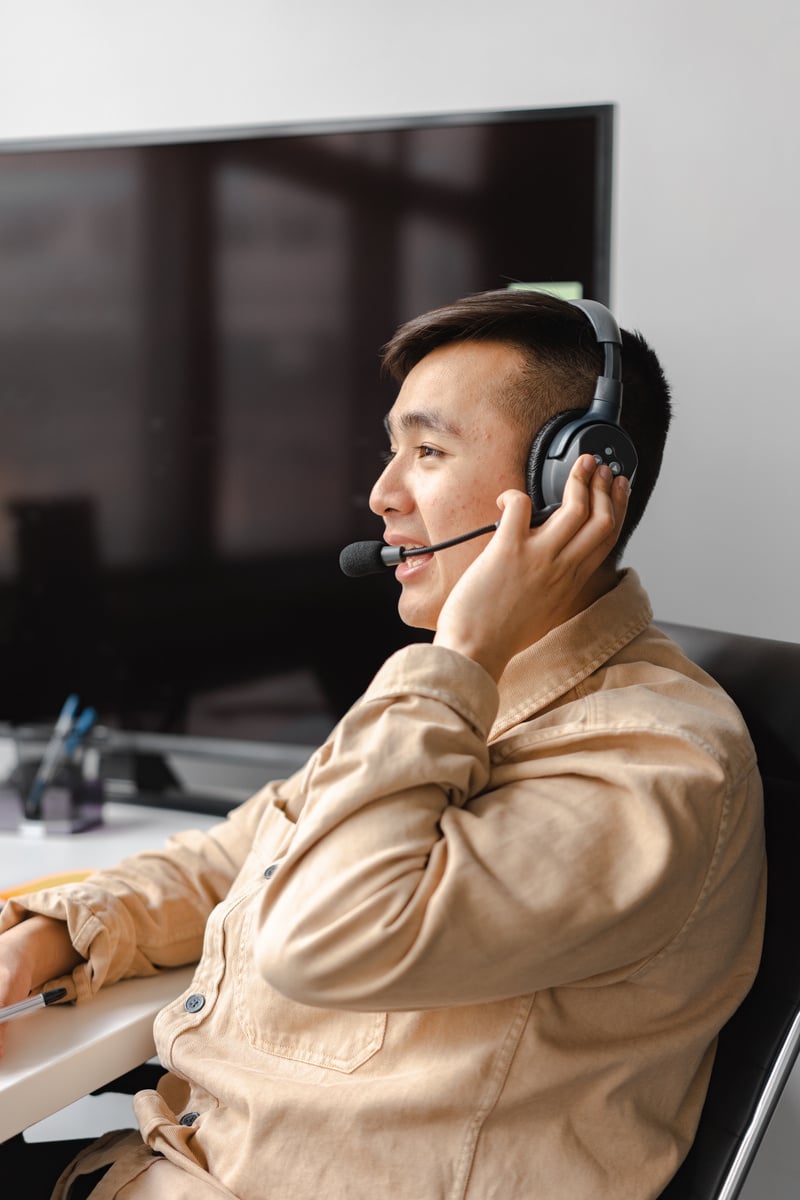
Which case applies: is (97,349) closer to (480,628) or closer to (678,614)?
(678,614)

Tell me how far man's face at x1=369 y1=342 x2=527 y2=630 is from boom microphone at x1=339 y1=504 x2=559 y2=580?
17mm

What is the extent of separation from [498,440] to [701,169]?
0.74 metres

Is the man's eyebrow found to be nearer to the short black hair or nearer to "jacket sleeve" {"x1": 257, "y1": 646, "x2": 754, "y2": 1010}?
the short black hair

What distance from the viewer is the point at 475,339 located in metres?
1.05

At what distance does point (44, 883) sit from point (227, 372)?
30.2 inches

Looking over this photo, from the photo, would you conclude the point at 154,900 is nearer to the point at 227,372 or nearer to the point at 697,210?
the point at 227,372

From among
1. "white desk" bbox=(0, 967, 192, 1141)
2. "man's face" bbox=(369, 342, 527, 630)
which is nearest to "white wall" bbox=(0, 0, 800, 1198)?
"man's face" bbox=(369, 342, 527, 630)

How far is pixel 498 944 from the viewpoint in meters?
0.79

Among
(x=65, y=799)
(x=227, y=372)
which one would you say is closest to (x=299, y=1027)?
(x=65, y=799)

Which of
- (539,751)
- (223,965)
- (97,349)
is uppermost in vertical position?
(97,349)

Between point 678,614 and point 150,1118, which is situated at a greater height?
point 678,614

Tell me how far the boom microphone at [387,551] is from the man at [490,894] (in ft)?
0.07

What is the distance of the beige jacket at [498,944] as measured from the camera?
2.62 feet

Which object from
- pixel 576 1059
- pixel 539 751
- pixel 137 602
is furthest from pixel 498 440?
pixel 137 602
